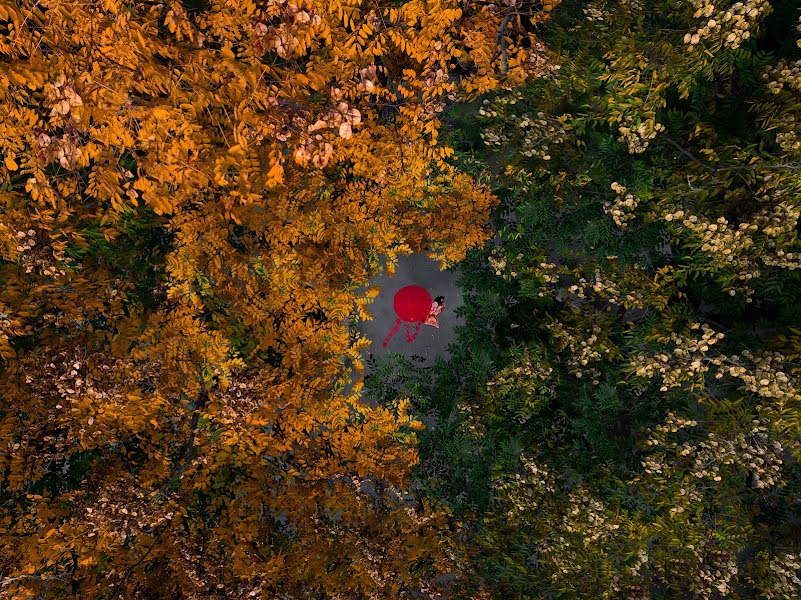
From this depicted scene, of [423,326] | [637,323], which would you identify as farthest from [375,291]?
[637,323]

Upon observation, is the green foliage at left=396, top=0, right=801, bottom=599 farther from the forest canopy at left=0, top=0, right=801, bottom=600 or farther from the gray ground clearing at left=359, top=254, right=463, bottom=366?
the gray ground clearing at left=359, top=254, right=463, bottom=366

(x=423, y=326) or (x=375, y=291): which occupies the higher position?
(x=423, y=326)

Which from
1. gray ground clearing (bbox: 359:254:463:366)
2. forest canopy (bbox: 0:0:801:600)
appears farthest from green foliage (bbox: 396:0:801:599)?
gray ground clearing (bbox: 359:254:463:366)

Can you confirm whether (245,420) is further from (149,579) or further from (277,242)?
(149,579)

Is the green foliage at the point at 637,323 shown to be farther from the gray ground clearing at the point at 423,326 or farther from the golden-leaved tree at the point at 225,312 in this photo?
the gray ground clearing at the point at 423,326

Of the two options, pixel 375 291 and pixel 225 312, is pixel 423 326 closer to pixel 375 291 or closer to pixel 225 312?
pixel 375 291
